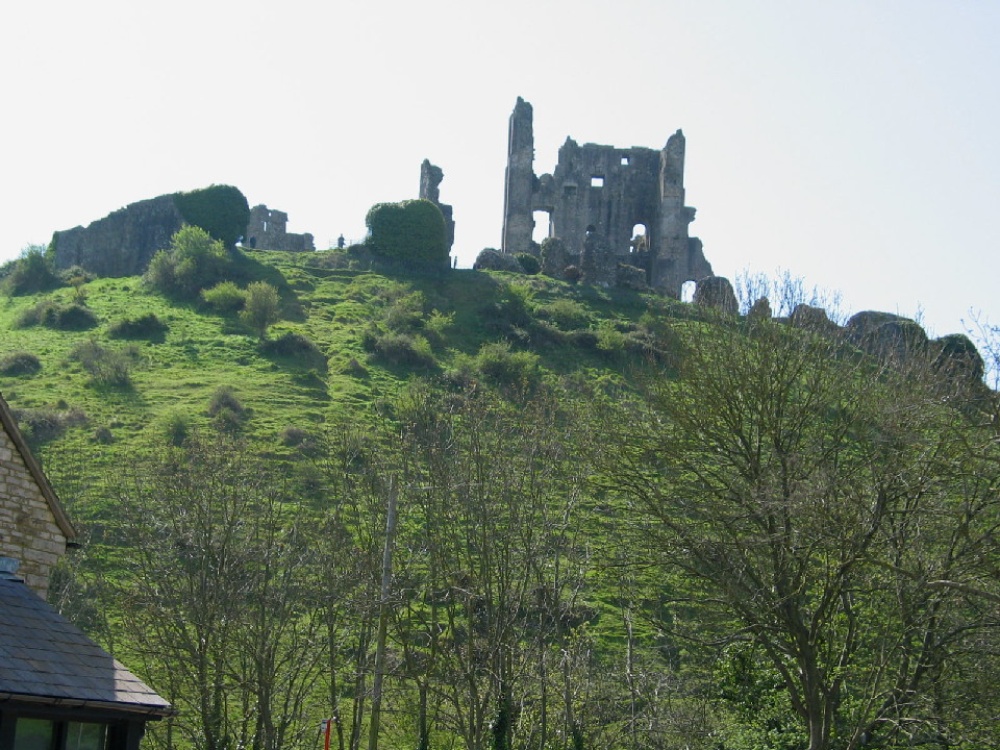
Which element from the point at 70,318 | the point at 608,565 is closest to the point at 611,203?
the point at 70,318

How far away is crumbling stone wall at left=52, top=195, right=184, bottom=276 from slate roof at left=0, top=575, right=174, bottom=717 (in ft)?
210

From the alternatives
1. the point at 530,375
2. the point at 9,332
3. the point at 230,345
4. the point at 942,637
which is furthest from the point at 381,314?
the point at 942,637

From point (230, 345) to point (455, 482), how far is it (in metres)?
37.4

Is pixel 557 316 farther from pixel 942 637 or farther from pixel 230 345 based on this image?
pixel 942 637

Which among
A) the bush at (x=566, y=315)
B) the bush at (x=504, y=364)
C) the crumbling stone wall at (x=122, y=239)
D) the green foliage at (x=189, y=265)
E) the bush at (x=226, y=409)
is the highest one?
the crumbling stone wall at (x=122, y=239)

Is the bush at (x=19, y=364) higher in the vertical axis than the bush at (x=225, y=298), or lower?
lower

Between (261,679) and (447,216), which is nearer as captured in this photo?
(261,679)

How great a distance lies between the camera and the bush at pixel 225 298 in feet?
218

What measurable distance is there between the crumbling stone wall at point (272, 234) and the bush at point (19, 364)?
24.7m

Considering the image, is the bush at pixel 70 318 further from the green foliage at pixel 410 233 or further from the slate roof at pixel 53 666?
the slate roof at pixel 53 666

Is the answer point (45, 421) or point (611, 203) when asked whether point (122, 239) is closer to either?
point (611, 203)

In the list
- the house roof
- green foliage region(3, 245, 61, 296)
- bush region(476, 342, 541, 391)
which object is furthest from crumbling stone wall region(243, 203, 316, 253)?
the house roof

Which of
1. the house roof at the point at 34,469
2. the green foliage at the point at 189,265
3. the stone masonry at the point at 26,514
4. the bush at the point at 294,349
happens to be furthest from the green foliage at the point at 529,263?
the stone masonry at the point at 26,514

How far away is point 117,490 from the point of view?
27562 millimetres
